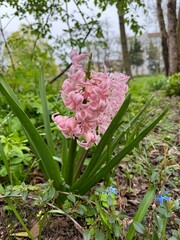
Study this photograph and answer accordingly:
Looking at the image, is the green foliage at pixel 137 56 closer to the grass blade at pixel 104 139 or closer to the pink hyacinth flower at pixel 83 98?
the grass blade at pixel 104 139

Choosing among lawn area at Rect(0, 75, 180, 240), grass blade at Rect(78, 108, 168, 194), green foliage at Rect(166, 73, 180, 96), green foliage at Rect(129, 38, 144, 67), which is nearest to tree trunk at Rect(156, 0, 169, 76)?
green foliage at Rect(166, 73, 180, 96)

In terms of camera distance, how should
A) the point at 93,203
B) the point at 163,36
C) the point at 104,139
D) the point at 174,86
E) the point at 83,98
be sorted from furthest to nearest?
the point at 163,36 < the point at 174,86 < the point at 93,203 < the point at 104,139 < the point at 83,98

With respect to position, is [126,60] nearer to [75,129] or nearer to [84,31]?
[84,31]

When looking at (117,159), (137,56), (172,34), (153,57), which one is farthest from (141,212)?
(153,57)

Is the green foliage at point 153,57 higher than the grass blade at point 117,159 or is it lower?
lower

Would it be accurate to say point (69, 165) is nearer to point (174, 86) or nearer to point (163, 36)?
point (174, 86)

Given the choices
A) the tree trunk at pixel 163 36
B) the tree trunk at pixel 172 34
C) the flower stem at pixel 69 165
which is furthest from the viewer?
the tree trunk at pixel 163 36

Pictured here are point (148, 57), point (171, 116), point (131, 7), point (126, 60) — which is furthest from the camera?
point (148, 57)

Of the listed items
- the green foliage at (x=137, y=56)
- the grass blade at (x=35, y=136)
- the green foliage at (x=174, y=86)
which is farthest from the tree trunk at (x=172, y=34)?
the green foliage at (x=137, y=56)

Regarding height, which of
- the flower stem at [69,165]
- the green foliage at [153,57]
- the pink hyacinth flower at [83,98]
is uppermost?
the pink hyacinth flower at [83,98]

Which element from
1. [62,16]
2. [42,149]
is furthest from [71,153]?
[62,16]

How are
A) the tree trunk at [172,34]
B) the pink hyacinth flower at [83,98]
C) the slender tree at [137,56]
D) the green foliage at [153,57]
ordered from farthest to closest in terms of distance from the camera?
1. the green foliage at [153,57]
2. the slender tree at [137,56]
3. the tree trunk at [172,34]
4. the pink hyacinth flower at [83,98]

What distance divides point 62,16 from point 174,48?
4371 mm

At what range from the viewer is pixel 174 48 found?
7.28m
